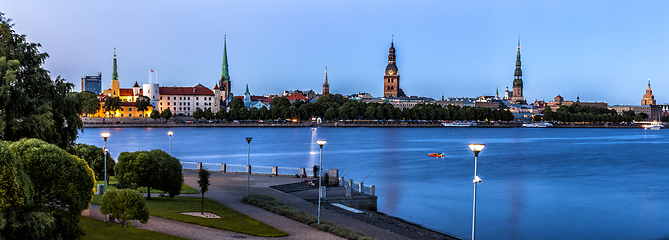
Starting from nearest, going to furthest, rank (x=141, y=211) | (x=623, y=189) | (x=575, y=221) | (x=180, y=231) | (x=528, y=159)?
1. (x=141, y=211)
2. (x=180, y=231)
3. (x=575, y=221)
4. (x=623, y=189)
5. (x=528, y=159)

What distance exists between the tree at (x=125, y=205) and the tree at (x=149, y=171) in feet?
17.4

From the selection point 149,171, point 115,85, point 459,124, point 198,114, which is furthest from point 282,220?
point 459,124

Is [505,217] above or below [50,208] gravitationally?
below

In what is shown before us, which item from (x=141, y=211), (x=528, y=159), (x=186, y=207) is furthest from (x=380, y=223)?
(x=528, y=159)

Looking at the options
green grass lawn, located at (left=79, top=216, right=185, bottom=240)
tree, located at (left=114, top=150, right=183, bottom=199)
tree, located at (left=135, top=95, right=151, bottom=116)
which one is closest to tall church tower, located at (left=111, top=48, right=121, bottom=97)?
tree, located at (left=135, top=95, right=151, bottom=116)

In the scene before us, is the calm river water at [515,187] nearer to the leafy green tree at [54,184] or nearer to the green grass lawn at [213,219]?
the green grass lawn at [213,219]

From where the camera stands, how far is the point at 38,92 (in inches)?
830

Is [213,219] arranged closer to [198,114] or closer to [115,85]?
[198,114]

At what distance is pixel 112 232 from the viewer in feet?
49.4

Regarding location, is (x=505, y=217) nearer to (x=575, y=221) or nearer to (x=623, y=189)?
(x=575, y=221)

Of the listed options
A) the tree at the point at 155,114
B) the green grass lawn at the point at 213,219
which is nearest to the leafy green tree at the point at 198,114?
the tree at the point at 155,114

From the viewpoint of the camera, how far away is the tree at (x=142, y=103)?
148m

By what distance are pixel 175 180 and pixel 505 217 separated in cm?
1638

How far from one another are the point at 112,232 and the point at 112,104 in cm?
14142
